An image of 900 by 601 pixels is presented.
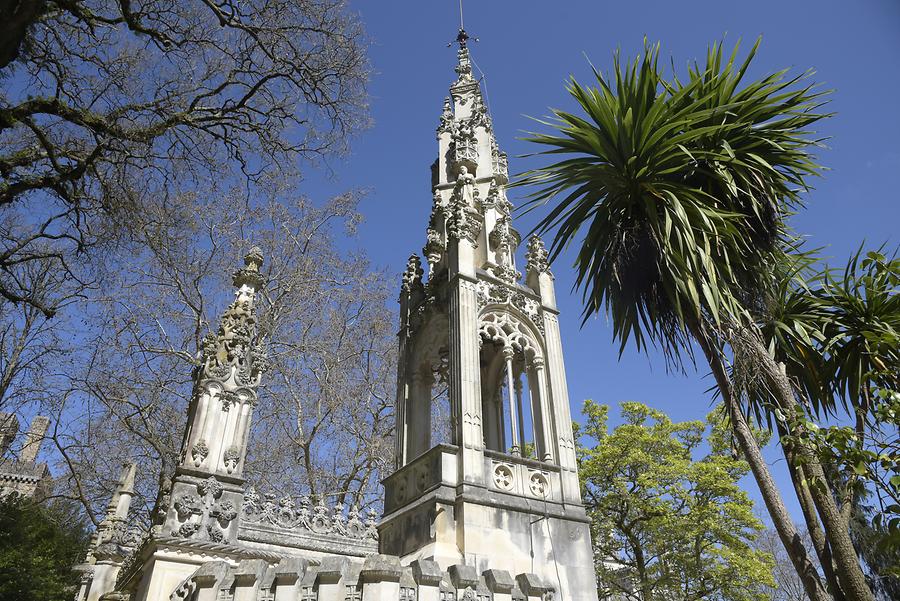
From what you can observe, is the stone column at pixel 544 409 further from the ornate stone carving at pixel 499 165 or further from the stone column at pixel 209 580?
the stone column at pixel 209 580

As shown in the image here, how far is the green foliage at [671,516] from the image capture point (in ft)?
57.7

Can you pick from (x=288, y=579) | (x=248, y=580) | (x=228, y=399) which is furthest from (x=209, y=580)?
(x=228, y=399)

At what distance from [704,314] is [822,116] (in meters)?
3.22

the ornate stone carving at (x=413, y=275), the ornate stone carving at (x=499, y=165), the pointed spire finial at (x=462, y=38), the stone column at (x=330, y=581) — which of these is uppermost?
the pointed spire finial at (x=462, y=38)

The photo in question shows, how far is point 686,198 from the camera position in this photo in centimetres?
770

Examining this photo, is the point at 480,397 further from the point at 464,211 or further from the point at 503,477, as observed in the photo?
the point at 464,211

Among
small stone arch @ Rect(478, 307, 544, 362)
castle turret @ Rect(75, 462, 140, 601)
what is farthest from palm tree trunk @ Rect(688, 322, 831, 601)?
castle turret @ Rect(75, 462, 140, 601)

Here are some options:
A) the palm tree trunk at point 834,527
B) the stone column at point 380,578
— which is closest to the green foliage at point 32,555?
the stone column at point 380,578

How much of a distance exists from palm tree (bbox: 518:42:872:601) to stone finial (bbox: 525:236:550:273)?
2818 mm

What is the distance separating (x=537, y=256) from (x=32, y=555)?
51.5 feet

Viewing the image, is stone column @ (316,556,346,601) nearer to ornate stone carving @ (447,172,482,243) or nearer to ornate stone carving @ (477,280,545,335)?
ornate stone carving @ (477,280,545,335)

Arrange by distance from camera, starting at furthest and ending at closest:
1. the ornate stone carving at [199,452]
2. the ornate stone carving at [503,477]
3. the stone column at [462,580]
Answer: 1. the ornate stone carving at [503,477]
2. the ornate stone carving at [199,452]
3. the stone column at [462,580]

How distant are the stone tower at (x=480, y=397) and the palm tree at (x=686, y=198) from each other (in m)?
2.07

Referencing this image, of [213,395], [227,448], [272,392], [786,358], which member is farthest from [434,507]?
[272,392]
